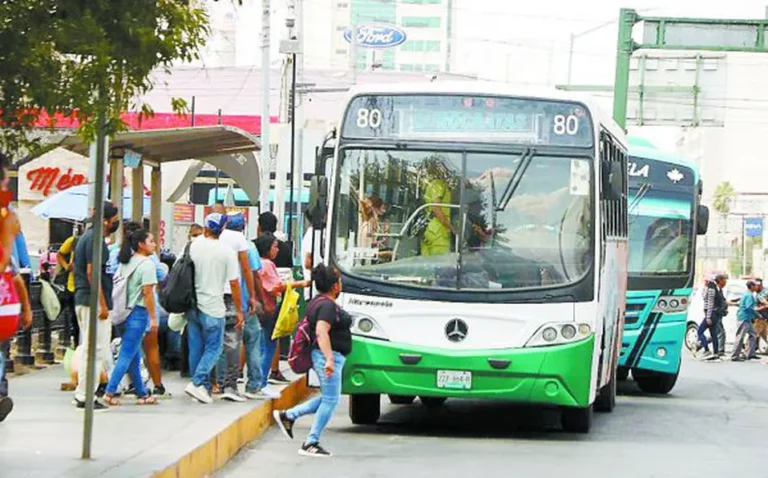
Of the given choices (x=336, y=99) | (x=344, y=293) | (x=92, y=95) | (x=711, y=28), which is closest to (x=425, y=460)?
(x=344, y=293)

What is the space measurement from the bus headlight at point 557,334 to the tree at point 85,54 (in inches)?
223

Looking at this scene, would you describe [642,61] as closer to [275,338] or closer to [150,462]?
[275,338]

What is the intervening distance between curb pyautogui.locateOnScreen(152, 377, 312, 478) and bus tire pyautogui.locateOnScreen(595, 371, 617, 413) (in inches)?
137

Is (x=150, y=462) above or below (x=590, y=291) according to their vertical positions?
below

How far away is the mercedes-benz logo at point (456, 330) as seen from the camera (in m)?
13.6

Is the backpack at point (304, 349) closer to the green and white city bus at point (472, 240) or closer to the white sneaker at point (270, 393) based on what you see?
the green and white city bus at point (472, 240)

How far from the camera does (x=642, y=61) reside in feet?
119

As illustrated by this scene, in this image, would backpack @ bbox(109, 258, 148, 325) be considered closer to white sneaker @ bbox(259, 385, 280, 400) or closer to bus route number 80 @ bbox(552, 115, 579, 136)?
white sneaker @ bbox(259, 385, 280, 400)

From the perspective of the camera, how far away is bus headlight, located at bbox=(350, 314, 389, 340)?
13.7m

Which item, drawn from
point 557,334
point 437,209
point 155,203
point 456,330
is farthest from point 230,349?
point 155,203

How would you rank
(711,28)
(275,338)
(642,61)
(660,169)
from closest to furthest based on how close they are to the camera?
(275,338), (660,169), (711,28), (642,61)

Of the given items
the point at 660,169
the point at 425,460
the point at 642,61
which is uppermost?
the point at 642,61

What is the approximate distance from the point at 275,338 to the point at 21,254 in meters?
2.72

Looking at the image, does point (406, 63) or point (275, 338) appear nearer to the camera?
point (275, 338)
